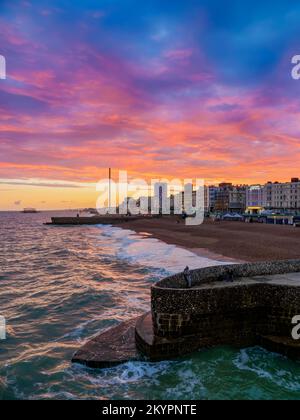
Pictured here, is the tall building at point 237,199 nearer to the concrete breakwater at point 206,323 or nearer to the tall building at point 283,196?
the tall building at point 283,196

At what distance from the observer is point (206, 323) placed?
993cm

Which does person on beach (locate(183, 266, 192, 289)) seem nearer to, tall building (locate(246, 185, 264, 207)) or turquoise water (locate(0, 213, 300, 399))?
turquoise water (locate(0, 213, 300, 399))

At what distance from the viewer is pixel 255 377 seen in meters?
8.91

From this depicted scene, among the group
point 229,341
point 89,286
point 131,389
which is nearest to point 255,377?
point 229,341

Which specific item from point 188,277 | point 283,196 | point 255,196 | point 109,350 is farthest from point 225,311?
point 255,196

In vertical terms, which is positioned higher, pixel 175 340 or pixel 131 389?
pixel 175 340

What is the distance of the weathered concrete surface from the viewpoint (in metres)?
9.60

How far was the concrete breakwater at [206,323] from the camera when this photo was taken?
955 cm

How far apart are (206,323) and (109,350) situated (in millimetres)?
3077

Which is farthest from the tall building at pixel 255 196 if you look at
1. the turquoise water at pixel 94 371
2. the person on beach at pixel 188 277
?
the person on beach at pixel 188 277

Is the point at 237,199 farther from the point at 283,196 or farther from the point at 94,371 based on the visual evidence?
the point at 94,371

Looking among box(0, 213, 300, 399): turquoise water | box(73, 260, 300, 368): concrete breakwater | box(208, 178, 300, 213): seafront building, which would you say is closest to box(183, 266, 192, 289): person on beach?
box(73, 260, 300, 368): concrete breakwater

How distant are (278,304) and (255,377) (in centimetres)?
232
